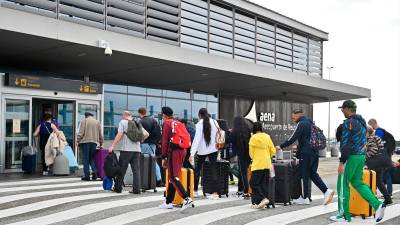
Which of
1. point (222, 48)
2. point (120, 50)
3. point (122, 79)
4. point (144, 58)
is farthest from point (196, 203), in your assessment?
point (222, 48)

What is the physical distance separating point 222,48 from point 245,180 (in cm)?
1582

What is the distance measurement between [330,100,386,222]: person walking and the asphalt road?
356mm

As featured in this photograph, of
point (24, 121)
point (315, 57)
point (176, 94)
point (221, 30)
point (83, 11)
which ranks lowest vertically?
point (24, 121)

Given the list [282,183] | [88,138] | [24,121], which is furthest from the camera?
[24,121]

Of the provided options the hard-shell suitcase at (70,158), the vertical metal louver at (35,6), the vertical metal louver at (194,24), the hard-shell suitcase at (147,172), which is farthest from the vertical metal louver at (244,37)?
the hard-shell suitcase at (147,172)

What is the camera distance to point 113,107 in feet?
68.9

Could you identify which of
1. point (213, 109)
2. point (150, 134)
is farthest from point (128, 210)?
point (213, 109)

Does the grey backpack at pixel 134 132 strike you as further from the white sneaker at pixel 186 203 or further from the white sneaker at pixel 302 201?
the white sneaker at pixel 302 201

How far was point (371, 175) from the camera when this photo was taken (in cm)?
784

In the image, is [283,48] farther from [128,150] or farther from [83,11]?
[128,150]

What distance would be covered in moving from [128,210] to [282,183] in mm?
2772

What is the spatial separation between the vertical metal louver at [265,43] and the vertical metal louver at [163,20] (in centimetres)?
691

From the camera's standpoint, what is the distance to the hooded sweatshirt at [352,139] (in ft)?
22.9

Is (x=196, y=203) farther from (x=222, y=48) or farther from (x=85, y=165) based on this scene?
(x=222, y=48)
